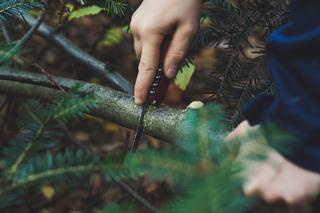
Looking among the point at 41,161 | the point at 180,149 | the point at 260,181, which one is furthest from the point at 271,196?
the point at 41,161

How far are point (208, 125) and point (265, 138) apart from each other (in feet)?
0.38

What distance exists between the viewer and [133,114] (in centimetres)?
154

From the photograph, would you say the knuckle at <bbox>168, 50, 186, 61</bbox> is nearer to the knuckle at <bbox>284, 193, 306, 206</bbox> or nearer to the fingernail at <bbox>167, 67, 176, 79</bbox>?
the fingernail at <bbox>167, 67, 176, 79</bbox>

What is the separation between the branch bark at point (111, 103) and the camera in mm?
1496

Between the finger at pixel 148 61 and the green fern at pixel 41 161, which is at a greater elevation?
the green fern at pixel 41 161

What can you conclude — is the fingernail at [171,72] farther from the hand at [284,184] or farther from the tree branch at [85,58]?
the hand at [284,184]

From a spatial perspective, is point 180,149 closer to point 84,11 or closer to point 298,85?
point 298,85

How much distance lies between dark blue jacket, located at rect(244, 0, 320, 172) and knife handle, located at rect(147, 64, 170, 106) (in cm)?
A: 41

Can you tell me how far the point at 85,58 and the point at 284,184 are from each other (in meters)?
1.35

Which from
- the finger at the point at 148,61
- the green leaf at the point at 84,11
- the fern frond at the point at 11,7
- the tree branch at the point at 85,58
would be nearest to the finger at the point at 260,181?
the finger at the point at 148,61

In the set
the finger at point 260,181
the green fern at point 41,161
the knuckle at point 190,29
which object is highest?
the green fern at point 41,161

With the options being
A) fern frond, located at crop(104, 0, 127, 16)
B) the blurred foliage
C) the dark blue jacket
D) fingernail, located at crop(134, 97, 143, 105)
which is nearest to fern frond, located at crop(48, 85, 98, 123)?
the blurred foliage

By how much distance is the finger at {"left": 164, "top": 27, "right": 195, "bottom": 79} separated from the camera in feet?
4.33

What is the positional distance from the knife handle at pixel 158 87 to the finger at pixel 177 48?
2cm
